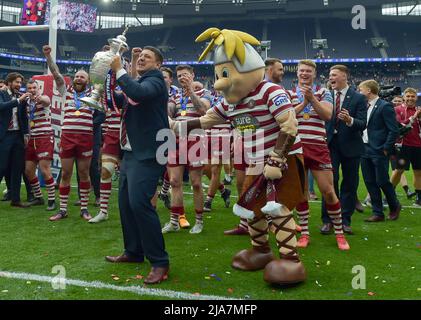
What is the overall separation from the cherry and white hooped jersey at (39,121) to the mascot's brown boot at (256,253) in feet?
13.2

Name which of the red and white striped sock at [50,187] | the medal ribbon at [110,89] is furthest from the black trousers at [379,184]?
the red and white striped sock at [50,187]

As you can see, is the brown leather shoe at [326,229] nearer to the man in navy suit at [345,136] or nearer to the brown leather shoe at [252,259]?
the man in navy suit at [345,136]

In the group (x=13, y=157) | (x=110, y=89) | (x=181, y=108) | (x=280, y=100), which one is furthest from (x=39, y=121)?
(x=280, y=100)

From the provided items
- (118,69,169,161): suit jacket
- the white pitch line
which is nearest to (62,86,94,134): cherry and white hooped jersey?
(118,69,169,161): suit jacket

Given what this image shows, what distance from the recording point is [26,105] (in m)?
6.59

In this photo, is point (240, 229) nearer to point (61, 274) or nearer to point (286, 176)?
point (286, 176)

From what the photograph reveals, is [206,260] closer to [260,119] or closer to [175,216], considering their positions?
[175,216]

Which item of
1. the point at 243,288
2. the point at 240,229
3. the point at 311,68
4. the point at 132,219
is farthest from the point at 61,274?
the point at 311,68

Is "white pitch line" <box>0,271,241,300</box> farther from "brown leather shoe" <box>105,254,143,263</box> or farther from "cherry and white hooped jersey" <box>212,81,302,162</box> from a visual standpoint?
"cherry and white hooped jersey" <box>212,81,302,162</box>

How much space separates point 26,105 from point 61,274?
3.98m

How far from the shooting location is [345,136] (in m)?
4.87

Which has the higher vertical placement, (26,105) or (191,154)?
(26,105)

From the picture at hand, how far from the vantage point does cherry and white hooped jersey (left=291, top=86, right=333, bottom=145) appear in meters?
4.51

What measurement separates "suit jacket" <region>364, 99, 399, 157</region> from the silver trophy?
3.95 meters
